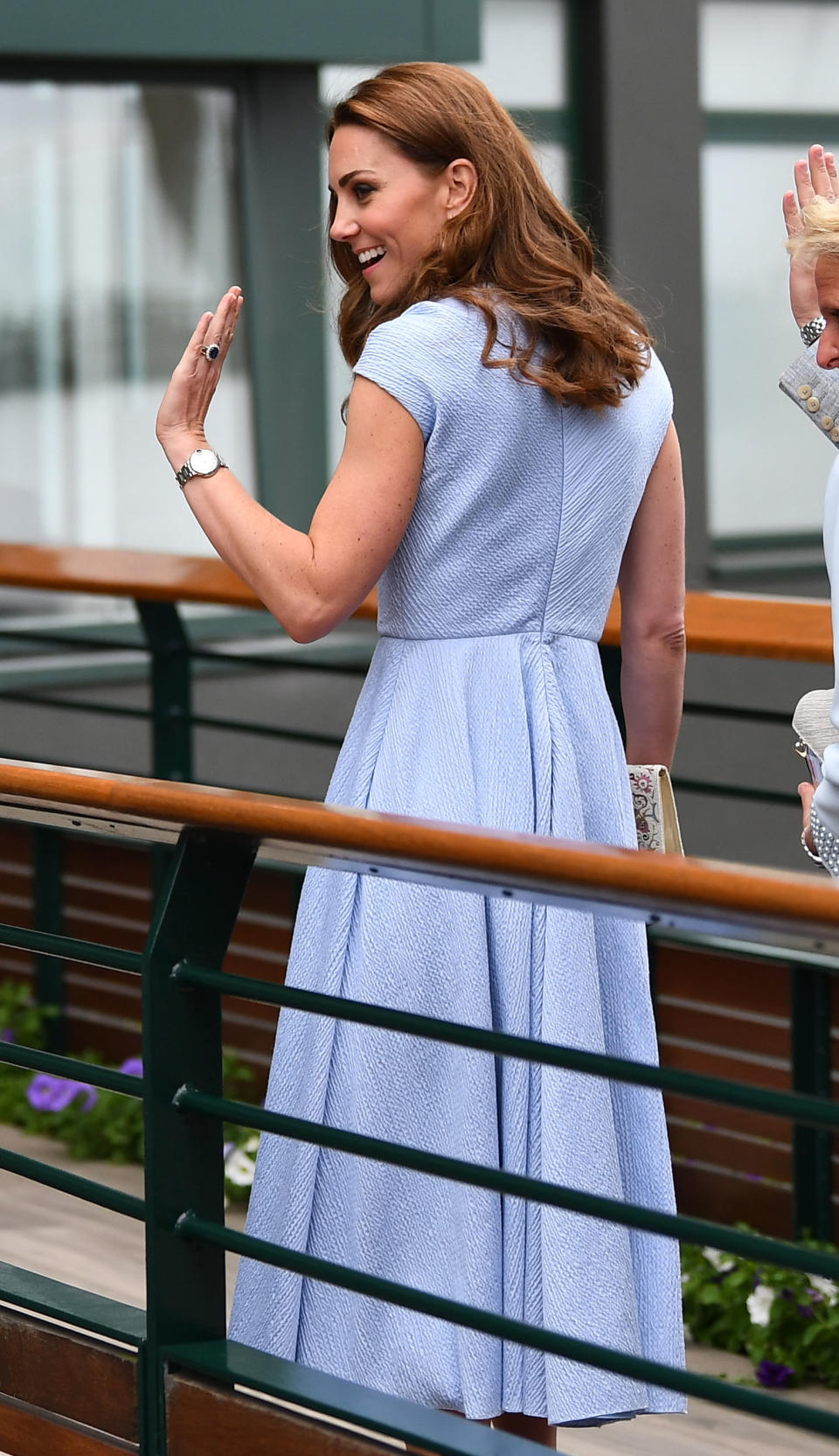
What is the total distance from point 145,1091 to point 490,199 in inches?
37.7

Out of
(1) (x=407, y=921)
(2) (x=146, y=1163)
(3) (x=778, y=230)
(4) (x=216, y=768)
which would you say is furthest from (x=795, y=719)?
(3) (x=778, y=230)

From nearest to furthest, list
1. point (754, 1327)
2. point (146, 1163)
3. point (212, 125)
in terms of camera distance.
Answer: point (146, 1163)
point (754, 1327)
point (212, 125)

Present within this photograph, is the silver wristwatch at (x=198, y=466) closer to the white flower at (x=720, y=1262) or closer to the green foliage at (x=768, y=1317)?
the green foliage at (x=768, y=1317)

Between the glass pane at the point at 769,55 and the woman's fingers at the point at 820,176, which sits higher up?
the glass pane at the point at 769,55

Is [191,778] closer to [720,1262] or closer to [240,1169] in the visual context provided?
[240,1169]

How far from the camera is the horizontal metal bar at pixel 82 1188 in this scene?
2.24 meters

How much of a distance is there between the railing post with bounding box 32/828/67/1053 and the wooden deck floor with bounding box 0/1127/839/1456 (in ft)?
1.31

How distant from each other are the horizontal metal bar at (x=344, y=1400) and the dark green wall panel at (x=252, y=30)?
483cm

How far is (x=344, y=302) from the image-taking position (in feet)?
7.95

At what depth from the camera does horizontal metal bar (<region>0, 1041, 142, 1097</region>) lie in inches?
87.7

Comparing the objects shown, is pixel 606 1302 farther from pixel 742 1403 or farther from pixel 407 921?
pixel 742 1403

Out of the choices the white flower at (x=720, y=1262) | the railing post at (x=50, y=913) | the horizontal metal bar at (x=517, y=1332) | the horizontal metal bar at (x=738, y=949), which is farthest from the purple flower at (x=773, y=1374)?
the railing post at (x=50, y=913)

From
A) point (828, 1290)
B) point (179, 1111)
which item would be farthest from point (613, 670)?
point (179, 1111)

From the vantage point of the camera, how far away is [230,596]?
4.22m
